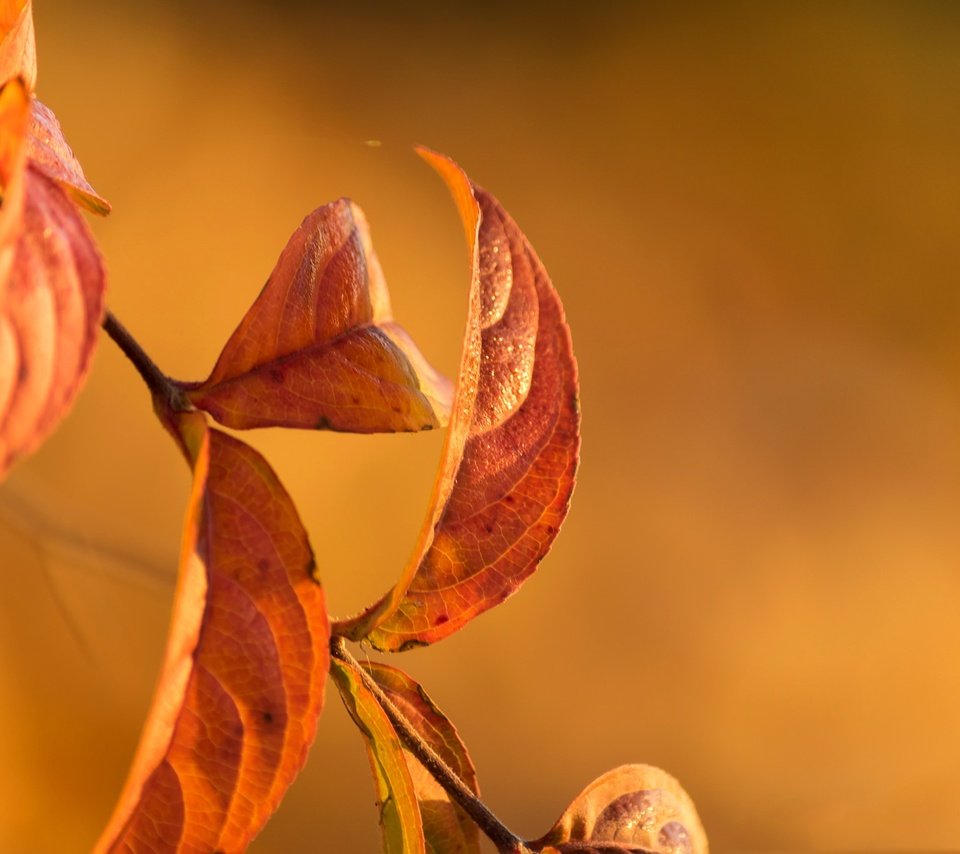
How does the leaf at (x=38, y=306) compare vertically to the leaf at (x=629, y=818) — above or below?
above

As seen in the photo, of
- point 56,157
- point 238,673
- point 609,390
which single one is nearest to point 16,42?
point 56,157

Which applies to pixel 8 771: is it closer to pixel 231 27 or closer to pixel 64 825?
pixel 64 825

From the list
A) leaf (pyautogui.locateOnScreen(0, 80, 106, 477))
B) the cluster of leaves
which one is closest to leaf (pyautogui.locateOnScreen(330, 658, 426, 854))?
the cluster of leaves

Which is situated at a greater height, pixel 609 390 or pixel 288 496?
pixel 288 496

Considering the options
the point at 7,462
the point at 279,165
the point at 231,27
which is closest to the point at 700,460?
the point at 279,165

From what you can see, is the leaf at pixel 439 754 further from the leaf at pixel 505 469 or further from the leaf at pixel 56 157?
the leaf at pixel 56 157

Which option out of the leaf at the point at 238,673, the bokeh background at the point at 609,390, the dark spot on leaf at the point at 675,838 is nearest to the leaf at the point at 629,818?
the dark spot on leaf at the point at 675,838

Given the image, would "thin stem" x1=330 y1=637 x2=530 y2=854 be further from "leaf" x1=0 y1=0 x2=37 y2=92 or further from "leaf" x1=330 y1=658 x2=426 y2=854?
"leaf" x1=0 y1=0 x2=37 y2=92

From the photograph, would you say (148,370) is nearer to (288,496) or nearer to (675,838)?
(288,496)
